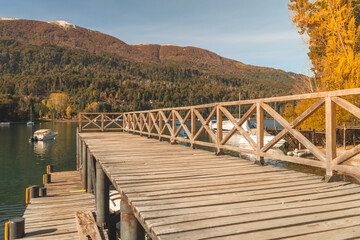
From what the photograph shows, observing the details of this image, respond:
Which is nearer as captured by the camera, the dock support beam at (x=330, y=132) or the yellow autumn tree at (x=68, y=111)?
the dock support beam at (x=330, y=132)

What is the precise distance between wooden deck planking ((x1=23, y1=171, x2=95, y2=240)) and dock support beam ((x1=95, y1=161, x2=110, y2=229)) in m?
0.66

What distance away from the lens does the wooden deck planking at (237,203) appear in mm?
2062

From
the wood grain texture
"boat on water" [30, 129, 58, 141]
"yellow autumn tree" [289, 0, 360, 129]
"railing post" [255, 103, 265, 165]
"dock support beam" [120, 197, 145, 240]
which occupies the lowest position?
"boat on water" [30, 129, 58, 141]

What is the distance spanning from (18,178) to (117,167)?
20.5m

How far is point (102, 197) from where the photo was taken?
22.2ft

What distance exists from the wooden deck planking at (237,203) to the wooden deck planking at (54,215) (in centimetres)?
256

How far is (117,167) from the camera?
4.80 meters

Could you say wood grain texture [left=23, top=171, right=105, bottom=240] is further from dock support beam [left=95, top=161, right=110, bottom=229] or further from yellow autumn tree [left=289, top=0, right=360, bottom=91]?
yellow autumn tree [left=289, top=0, right=360, bottom=91]

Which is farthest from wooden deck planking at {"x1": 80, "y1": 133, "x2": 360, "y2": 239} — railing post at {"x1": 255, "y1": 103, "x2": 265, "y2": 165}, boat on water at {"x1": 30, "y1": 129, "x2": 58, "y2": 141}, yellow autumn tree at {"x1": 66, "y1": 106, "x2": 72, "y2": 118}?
yellow autumn tree at {"x1": 66, "y1": 106, "x2": 72, "y2": 118}

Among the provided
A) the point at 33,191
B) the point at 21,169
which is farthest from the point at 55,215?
the point at 21,169

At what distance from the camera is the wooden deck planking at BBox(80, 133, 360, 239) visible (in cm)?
206

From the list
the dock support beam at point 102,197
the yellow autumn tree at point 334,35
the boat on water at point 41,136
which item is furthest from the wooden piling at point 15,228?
the boat on water at point 41,136

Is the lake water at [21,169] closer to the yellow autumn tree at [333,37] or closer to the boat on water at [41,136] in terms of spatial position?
the yellow autumn tree at [333,37]

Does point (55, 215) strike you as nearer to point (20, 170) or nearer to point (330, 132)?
point (330, 132)
